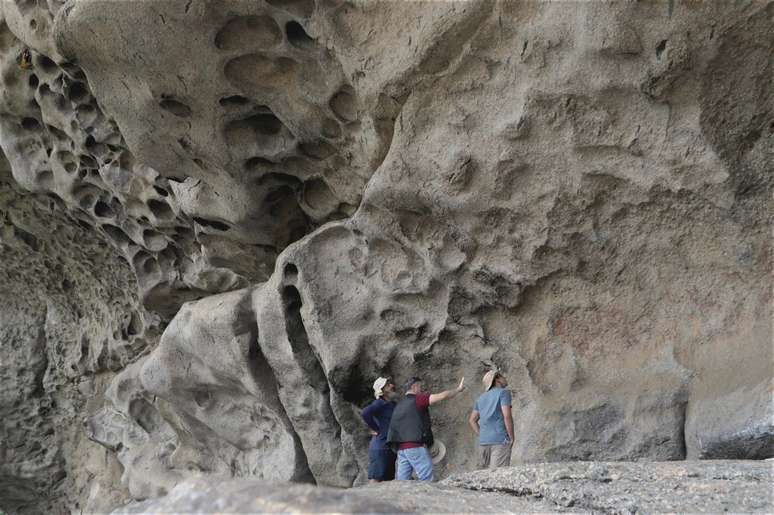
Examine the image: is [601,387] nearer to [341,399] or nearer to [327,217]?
[341,399]

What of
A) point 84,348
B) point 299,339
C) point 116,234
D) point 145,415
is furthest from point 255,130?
point 84,348

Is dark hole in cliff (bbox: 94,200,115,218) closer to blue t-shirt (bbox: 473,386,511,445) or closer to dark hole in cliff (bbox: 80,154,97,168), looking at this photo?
dark hole in cliff (bbox: 80,154,97,168)

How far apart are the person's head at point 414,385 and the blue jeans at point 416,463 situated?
0.29 meters

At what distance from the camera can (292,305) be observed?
15.1ft

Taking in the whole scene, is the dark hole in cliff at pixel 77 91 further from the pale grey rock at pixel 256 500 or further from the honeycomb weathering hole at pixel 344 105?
the pale grey rock at pixel 256 500

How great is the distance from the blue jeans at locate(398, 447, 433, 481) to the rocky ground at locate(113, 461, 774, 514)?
116 centimetres

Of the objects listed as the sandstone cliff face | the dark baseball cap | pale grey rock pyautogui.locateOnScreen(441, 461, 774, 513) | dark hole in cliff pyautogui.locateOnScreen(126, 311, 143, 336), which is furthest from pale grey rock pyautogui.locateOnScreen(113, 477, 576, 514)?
dark hole in cliff pyautogui.locateOnScreen(126, 311, 143, 336)

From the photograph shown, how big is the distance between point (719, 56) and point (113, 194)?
444cm

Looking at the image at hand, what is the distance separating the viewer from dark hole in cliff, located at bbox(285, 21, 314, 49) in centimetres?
376

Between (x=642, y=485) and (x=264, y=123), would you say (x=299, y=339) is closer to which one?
(x=264, y=123)

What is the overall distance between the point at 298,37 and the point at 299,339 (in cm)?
170

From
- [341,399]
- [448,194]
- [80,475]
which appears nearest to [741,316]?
[448,194]

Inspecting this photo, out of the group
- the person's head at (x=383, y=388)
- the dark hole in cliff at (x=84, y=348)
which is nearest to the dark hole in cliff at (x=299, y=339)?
the person's head at (x=383, y=388)

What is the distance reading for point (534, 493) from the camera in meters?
2.26
